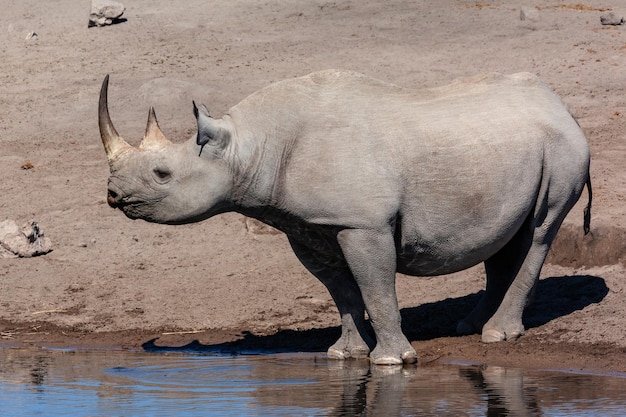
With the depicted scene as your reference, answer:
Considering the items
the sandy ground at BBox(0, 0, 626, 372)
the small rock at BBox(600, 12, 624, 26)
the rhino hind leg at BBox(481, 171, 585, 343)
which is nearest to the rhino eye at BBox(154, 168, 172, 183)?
the sandy ground at BBox(0, 0, 626, 372)

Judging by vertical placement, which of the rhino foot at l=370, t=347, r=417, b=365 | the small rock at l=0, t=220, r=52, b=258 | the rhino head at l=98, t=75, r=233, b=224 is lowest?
the small rock at l=0, t=220, r=52, b=258

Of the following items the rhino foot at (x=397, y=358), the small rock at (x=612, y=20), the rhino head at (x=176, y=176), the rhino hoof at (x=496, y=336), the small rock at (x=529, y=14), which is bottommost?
the rhino hoof at (x=496, y=336)

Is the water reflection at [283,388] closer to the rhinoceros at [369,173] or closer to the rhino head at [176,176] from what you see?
the rhinoceros at [369,173]

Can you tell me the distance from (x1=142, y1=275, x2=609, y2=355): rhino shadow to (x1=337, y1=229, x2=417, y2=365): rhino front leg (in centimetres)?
93

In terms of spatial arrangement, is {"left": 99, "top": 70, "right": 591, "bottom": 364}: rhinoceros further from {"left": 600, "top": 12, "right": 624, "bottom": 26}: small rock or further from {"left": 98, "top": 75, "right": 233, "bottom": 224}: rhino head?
{"left": 600, "top": 12, "right": 624, "bottom": 26}: small rock

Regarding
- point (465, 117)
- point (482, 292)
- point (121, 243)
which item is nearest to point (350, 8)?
point (121, 243)

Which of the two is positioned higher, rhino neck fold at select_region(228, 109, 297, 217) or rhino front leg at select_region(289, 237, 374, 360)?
rhino neck fold at select_region(228, 109, 297, 217)

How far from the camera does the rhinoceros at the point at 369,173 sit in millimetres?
10406

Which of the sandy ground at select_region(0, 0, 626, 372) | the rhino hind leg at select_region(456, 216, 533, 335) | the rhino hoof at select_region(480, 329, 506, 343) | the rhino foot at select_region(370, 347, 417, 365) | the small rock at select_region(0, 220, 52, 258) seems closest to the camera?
the rhino foot at select_region(370, 347, 417, 365)

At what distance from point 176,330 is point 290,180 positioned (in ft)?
8.40

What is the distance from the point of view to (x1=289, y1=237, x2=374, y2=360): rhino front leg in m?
11.2

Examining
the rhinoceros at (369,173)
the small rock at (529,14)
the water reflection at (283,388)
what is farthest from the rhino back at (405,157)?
the small rock at (529,14)

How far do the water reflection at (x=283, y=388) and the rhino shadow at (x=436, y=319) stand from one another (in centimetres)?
44

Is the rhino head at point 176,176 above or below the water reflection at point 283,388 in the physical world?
above
